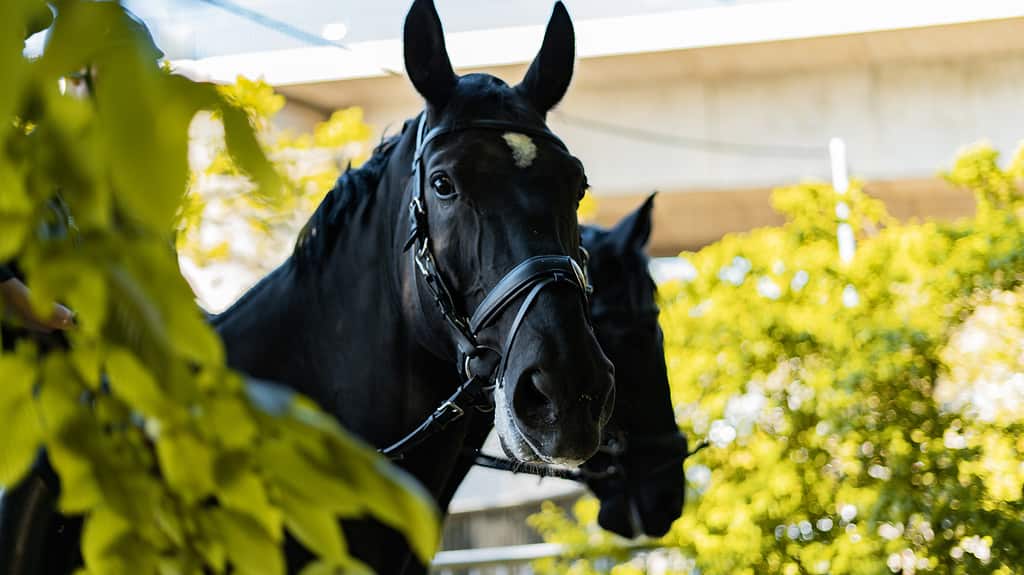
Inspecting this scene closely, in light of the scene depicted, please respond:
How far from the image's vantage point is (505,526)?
677 inches

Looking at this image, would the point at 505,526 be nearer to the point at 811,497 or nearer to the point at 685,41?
the point at 685,41

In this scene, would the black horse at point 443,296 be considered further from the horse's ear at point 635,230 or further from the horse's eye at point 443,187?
the horse's ear at point 635,230

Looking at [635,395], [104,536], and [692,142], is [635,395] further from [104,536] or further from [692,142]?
[692,142]

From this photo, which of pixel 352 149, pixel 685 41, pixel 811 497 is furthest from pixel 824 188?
pixel 685 41

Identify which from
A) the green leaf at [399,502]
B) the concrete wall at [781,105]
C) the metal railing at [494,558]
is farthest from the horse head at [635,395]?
the concrete wall at [781,105]

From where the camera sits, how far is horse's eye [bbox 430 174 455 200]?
11.4 feet

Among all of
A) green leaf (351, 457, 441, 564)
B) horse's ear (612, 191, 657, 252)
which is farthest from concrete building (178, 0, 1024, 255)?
green leaf (351, 457, 441, 564)

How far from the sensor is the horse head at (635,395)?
5.60 m

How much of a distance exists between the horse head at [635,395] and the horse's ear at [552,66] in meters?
1.74

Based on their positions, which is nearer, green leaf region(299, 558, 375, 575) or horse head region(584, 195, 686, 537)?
green leaf region(299, 558, 375, 575)

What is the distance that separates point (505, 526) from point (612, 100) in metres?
6.62

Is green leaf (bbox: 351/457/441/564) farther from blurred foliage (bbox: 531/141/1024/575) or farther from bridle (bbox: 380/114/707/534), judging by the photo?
blurred foliage (bbox: 531/141/1024/575)

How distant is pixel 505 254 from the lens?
3363mm

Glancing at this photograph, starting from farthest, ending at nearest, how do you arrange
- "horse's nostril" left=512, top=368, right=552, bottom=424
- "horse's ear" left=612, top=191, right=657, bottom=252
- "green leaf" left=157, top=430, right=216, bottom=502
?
"horse's ear" left=612, top=191, right=657, bottom=252 → "horse's nostril" left=512, top=368, right=552, bottom=424 → "green leaf" left=157, top=430, right=216, bottom=502
